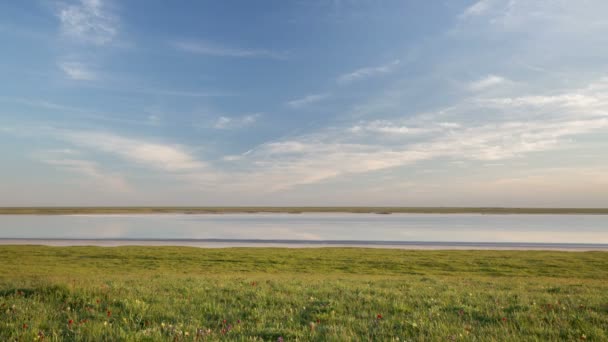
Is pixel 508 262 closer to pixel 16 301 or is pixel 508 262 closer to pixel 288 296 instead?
pixel 288 296

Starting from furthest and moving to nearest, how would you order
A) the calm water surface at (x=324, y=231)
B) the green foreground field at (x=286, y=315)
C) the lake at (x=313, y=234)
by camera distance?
the calm water surface at (x=324, y=231), the lake at (x=313, y=234), the green foreground field at (x=286, y=315)

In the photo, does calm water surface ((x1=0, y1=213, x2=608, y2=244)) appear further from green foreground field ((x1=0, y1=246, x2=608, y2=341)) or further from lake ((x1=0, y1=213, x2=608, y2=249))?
green foreground field ((x1=0, y1=246, x2=608, y2=341))

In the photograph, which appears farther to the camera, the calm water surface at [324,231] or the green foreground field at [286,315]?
Result: the calm water surface at [324,231]

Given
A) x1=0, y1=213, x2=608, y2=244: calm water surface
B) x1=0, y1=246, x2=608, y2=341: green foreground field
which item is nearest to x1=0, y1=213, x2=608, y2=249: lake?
x1=0, y1=213, x2=608, y2=244: calm water surface

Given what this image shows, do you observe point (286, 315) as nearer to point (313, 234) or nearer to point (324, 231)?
point (313, 234)

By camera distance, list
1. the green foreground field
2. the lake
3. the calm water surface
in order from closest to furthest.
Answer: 1. the green foreground field
2. the lake
3. the calm water surface

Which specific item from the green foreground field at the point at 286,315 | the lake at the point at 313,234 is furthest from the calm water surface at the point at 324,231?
the green foreground field at the point at 286,315

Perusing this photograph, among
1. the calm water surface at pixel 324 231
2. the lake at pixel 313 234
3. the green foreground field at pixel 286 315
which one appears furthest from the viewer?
the calm water surface at pixel 324 231

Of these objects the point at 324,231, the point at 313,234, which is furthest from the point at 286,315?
the point at 324,231

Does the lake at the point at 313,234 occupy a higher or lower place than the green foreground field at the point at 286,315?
lower

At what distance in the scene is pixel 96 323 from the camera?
7.60 m

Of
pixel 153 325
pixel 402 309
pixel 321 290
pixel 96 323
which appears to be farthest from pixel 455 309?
pixel 96 323

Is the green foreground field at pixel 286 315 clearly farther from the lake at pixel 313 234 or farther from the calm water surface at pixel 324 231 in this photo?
the calm water surface at pixel 324 231

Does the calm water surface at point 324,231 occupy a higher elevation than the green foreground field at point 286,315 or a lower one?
lower
